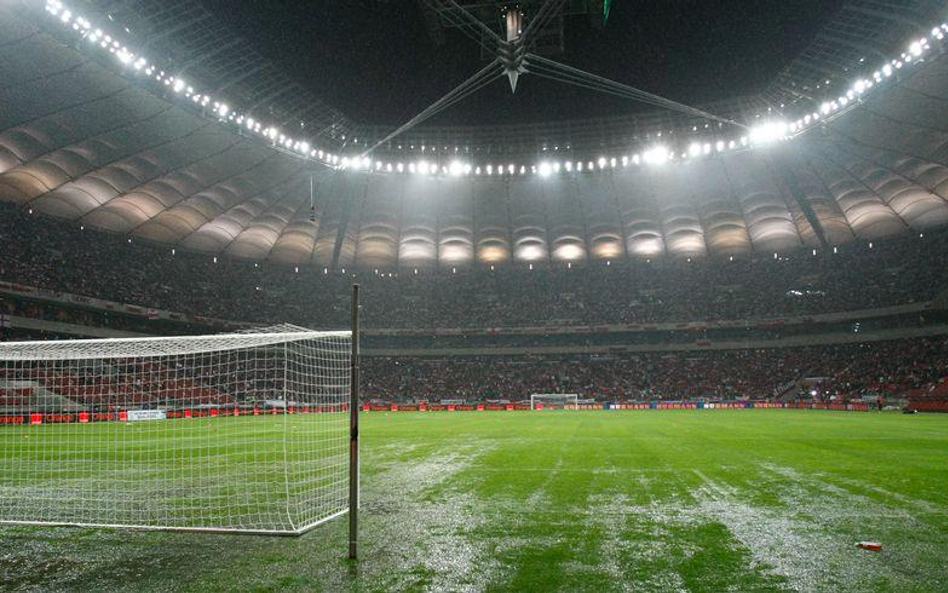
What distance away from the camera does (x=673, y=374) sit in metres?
54.3

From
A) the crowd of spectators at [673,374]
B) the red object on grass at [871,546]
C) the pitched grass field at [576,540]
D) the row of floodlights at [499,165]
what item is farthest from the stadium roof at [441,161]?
the red object on grass at [871,546]

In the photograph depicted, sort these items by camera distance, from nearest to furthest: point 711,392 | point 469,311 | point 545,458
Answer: point 545,458 → point 711,392 → point 469,311

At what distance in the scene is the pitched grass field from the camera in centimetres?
530

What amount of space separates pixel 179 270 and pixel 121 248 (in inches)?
195

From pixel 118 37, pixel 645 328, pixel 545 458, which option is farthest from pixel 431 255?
pixel 545 458

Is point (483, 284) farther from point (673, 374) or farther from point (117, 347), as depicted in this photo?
point (117, 347)

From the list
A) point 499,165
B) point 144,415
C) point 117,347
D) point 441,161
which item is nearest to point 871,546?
point 117,347

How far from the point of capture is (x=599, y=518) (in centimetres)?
758

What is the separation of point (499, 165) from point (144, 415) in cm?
3251

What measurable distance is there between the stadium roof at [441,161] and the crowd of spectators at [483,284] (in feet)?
5.71

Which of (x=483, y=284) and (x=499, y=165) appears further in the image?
(x=483, y=284)

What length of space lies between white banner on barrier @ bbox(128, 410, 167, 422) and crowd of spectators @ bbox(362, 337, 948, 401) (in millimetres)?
25096

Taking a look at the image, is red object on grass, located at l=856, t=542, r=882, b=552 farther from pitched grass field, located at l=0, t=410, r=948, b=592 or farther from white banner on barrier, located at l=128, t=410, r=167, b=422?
white banner on barrier, located at l=128, t=410, r=167, b=422

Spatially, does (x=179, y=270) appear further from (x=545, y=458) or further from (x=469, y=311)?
(x=545, y=458)
